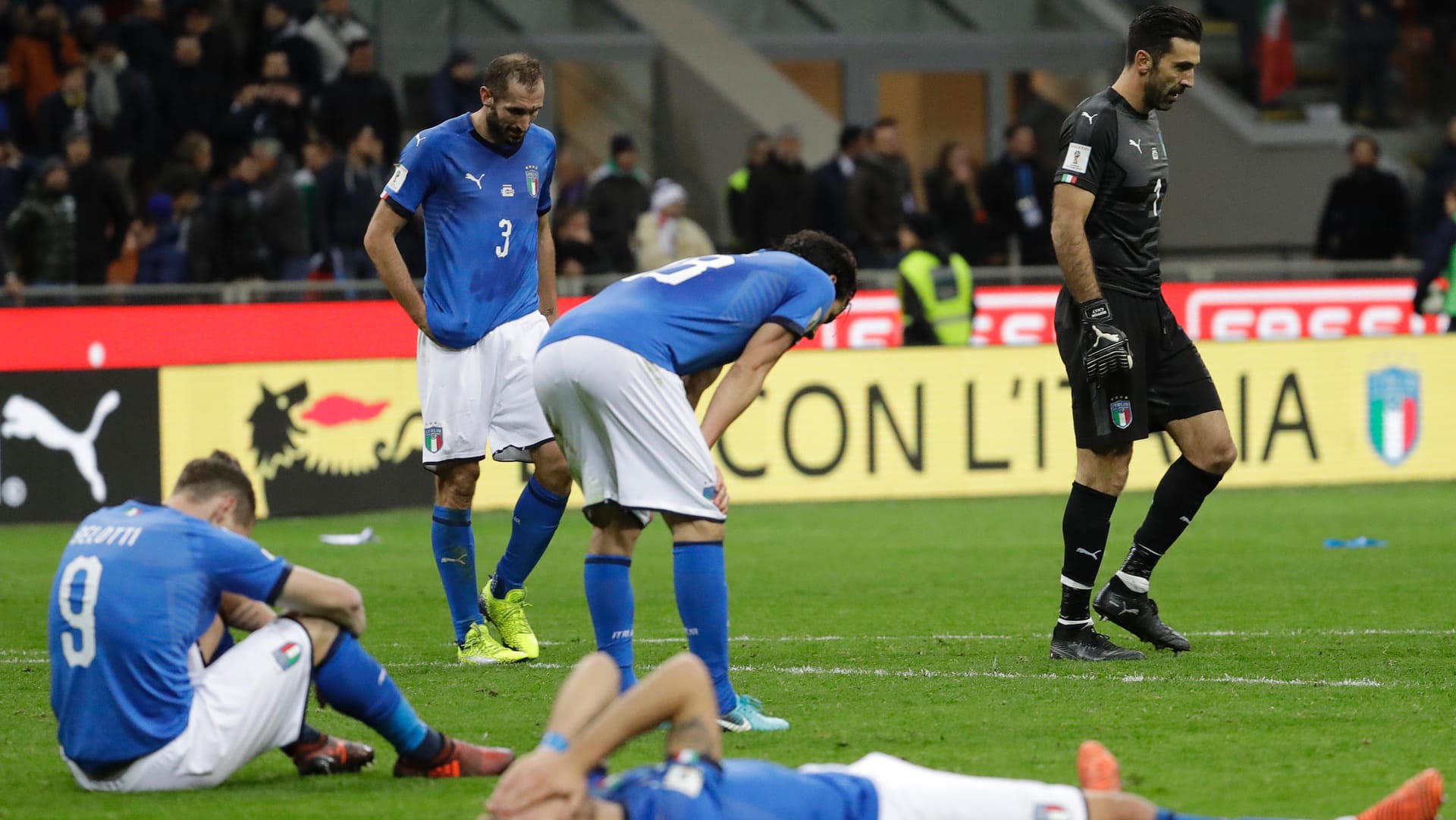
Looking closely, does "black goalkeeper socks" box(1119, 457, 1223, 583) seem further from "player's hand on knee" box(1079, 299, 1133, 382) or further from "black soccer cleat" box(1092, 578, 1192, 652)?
"player's hand on knee" box(1079, 299, 1133, 382)

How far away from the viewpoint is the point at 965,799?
15.3 feet

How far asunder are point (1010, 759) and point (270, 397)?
9305 millimetres

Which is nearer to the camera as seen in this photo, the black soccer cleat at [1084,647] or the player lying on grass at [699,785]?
the player lying on grass at [699,785]

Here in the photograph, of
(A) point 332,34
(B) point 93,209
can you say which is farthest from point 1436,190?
(B) point 93,209

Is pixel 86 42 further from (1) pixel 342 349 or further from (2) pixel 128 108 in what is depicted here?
(1) pixel 342 349

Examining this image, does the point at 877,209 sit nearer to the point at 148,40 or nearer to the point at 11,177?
the point at 148,40

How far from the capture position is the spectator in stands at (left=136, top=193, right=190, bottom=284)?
18062 mm

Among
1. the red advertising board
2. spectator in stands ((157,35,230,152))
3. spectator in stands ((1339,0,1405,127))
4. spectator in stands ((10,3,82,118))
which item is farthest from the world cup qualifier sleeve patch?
spectator in stands ((1339,0,1405,127))

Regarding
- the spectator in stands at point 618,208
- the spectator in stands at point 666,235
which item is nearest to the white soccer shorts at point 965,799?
the spectator in stands at point 618,208

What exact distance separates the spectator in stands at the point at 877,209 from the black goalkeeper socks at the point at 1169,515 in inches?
453

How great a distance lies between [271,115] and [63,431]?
6144 mm

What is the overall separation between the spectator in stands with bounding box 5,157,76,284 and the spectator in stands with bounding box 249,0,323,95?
104 inches

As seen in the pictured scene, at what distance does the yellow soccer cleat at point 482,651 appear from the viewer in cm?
829

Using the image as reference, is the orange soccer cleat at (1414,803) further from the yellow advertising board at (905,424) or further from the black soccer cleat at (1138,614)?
the yellow advertising board at (905,424)
